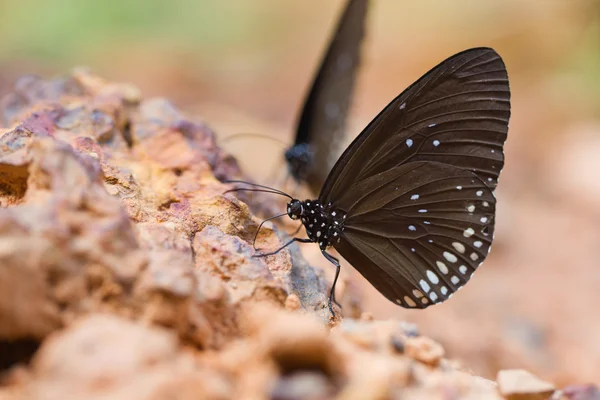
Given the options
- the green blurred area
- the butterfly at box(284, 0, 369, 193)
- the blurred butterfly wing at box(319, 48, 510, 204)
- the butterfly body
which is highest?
the green blurred area

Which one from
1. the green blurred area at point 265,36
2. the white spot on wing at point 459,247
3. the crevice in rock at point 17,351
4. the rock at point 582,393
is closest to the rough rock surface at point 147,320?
the crevice in rock at point 17,351

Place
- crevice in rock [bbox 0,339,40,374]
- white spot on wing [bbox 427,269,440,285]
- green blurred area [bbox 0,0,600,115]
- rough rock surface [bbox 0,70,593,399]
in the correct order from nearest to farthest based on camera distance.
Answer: rough rock surface [bbox 0,70,593,399]
crevice in rock [bbox 0,339,40,374]
white spot on wing [bbox 427,269,440,285]
green blurred area [bbox 0,0,600,115]

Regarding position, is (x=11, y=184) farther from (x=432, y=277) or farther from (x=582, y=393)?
(x=582, y=393)

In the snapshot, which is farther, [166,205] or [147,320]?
[166,205]

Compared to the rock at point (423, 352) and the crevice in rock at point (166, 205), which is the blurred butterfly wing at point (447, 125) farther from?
the rock at point (423, 352)

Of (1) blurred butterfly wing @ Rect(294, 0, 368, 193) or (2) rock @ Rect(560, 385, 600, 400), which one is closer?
(2) rock @ Rect(560, 385, 600, 400)

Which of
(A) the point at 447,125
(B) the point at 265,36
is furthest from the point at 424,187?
(B) the point at 265,36

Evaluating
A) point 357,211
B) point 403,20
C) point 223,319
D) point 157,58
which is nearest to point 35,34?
point 157,58

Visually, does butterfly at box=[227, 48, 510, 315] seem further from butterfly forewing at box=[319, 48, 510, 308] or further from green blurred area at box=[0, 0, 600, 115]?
green blurred area at box=[0, 0, 600, 115]

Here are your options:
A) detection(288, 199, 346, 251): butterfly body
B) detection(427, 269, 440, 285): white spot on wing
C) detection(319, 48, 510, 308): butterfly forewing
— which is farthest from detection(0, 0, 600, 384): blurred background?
detection(427, 269, 440, 285): white spot on wing
